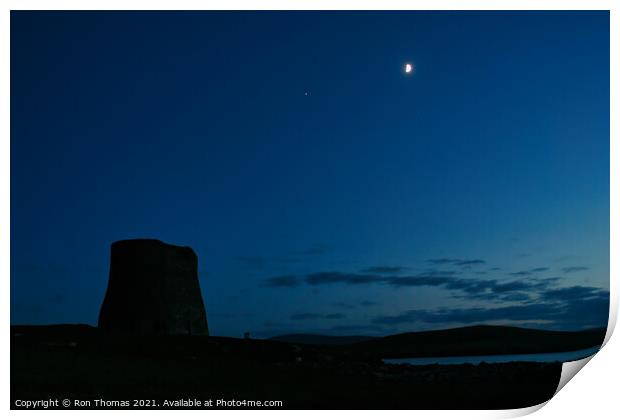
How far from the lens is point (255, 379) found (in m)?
13.8

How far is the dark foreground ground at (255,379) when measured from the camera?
11914 millimetres

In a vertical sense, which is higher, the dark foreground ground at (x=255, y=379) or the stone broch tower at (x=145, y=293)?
the stone broch tower at (x=145, y=293)

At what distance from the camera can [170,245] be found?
2442 cm

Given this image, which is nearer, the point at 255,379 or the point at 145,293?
the point at 255,379

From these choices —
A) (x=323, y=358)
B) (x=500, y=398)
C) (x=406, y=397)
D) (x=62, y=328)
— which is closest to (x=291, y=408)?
(x=406, y=397)

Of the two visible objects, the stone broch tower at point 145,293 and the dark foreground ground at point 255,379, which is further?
the stone broch tower at point 145,293

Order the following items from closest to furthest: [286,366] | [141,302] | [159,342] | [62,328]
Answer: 1. [286,366]
2. [159,342]
3. [62,328]
4. [141,302]

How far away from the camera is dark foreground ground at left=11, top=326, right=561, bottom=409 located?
1191 centimetres

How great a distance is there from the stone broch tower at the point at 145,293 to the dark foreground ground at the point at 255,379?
19.1 feet

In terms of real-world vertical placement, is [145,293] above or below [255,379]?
above

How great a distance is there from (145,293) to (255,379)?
35.6ft

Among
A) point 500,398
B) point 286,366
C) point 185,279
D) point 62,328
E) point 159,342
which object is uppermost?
point 185,279
